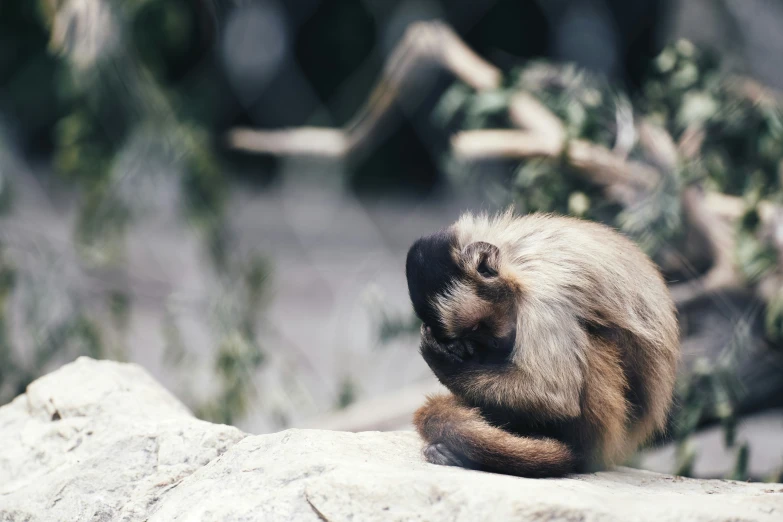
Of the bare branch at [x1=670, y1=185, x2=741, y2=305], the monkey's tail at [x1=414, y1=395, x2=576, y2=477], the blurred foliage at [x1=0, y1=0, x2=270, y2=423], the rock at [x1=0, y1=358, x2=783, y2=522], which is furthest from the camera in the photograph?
the blurred foliage at [x1=0, y1=0, x2=270, y2=423]

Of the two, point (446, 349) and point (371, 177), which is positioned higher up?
point (371, 177)

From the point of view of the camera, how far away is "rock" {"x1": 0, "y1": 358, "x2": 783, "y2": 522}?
120cm

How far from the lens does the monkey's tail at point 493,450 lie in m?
1.47

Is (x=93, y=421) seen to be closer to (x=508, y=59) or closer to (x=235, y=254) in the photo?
(x=235, y=254)

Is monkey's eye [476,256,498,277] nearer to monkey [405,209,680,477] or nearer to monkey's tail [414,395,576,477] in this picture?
monkey [405,209,680,477]

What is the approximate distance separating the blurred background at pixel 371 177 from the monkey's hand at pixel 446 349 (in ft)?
2.28

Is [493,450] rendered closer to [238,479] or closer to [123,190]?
[238,479]

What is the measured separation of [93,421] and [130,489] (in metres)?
0.28

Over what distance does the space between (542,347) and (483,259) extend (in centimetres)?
23

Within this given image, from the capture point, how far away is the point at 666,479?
164 centimetres

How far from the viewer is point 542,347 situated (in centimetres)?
157

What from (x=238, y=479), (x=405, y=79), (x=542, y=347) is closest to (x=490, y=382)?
(x=542, y=347)

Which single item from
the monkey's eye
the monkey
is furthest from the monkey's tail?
the monkey's eye

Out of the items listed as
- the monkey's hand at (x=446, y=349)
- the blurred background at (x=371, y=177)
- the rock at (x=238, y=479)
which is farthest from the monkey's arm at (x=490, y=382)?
the blurred background at (x=371, y=177)
